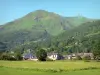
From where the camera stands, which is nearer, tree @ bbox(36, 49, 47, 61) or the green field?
the green field

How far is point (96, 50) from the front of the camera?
13950 centimetres

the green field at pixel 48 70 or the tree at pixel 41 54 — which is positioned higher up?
the tree at pixel 41 54

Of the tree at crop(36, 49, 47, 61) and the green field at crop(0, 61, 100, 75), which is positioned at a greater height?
the tree at crop(36, 49, 47, 61)

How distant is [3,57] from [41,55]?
2138cm

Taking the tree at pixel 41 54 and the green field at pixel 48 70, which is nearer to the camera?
the green field at pixel 48 70

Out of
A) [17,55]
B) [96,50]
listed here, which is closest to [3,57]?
[17,55]

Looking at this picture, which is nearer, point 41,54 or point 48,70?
point 48,70

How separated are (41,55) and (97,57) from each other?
34.2 metres

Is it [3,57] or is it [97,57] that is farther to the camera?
[97,57]

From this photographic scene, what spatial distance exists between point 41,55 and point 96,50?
32419 millimetres

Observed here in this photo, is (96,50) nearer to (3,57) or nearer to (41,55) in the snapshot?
(41,55)

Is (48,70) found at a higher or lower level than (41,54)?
lower

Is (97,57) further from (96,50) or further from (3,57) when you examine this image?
(3,57)

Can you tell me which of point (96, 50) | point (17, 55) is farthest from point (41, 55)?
point (96, 50)
